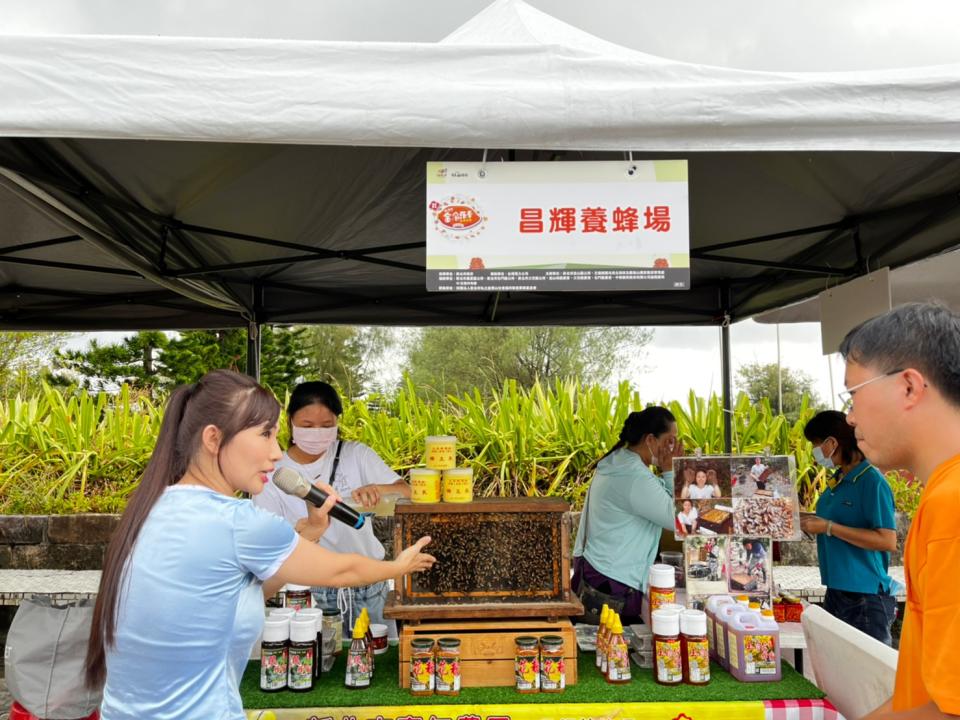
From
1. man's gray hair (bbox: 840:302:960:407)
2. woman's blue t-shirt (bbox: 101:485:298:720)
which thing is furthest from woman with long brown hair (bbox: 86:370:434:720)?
man's gray hair (bbox: 840:302:960:407)

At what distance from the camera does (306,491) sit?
2.10 m

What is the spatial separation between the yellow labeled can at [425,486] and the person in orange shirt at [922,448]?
53.5 inches

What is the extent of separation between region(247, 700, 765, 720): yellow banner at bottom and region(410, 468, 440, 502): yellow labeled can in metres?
0.64

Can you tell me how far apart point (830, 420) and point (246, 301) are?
3.72 m

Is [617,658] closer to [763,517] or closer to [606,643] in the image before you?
[606,643]

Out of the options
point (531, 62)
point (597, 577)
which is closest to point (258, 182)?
point (531, 62)

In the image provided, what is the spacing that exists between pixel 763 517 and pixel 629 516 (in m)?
0.83

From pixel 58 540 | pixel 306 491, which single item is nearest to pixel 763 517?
pixel 306 491

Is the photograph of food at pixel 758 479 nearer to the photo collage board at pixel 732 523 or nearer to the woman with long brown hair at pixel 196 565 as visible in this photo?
the photo collage board at pixel 732 523

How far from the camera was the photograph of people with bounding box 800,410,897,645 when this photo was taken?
3.27 meters

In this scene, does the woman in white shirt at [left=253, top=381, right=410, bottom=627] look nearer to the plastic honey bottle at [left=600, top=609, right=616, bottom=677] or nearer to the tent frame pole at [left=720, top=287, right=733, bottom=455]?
the plastic honey bottle at [left=600, top=609, right=616, bottom=677]

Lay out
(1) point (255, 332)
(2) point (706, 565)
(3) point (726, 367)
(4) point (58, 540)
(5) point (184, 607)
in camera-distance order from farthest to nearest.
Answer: (4) point (58, 540), (3) point (726, 367), (1) point (255, 332), (2) point (706, 565), (5) point (184, 607)

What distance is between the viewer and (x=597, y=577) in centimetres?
358

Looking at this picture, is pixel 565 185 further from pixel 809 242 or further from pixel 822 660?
pixel 809 242
